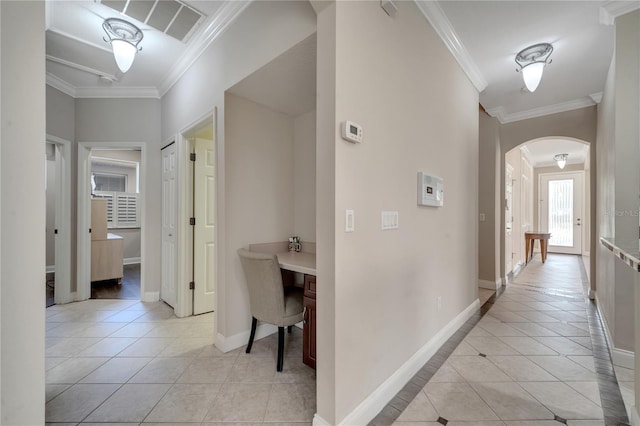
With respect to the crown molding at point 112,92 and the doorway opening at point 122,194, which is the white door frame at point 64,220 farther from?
the doorway opening at point 122,194

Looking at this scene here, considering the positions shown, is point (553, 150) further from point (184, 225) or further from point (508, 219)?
point (184, 225)

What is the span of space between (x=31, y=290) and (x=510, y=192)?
6.14 m

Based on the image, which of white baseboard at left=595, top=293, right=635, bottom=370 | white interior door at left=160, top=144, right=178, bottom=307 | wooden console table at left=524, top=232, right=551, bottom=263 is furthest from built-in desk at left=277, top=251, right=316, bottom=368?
wooden console table at left=524, top=232, right=551, bottom=263

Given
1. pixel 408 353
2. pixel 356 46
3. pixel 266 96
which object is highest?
pixel 266 96

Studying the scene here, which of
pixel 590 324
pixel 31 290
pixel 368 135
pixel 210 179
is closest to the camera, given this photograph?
pixel 31 290

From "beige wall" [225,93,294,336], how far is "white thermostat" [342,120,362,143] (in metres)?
1.33

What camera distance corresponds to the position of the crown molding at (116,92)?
359 cm

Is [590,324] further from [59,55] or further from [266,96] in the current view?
[59,55]

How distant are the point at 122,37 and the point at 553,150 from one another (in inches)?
320

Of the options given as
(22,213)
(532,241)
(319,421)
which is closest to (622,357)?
(319,421)

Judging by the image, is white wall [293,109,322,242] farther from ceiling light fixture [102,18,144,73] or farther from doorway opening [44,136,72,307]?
doorway opening [44,136,72,307]

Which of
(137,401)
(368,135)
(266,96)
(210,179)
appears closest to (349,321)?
(368,135)

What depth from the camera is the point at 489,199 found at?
4199 mm

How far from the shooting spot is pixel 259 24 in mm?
1993
